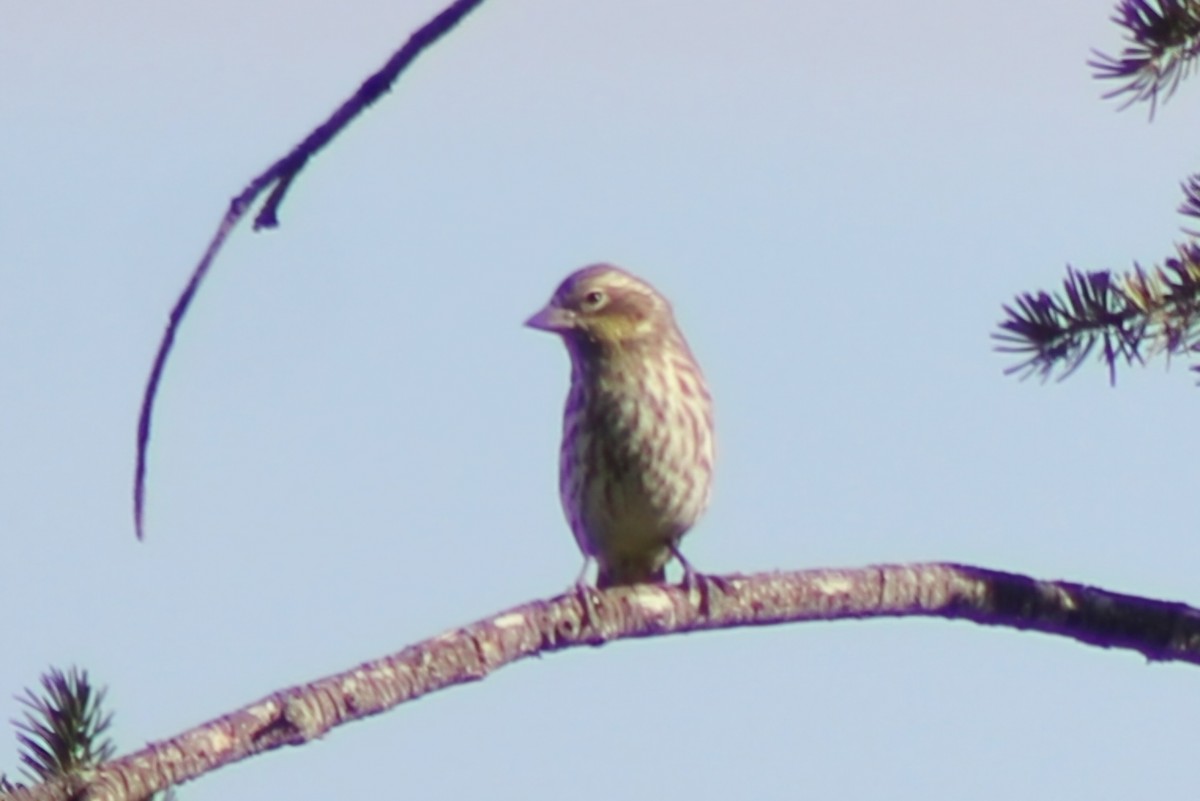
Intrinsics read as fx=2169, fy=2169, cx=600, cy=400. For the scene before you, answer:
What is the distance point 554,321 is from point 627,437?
0.74 m

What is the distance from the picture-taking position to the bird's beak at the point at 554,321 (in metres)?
8.96


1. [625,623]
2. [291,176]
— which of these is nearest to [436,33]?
[291,176]

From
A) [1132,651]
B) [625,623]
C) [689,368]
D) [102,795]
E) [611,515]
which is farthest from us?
[689,368]

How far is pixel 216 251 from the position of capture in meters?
3.53

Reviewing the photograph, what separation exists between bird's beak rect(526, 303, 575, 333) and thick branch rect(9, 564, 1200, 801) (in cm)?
356

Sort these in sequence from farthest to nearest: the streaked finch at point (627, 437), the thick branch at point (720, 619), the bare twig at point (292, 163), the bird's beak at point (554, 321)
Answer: the bird's beak at point (554, 321), the streaked finch at point (627, 437), the thick branch at point (720, 619), the bare twig at point (292, 163)

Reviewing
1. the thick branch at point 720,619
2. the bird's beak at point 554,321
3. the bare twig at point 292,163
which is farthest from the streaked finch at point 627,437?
the bare twig at point 292,163

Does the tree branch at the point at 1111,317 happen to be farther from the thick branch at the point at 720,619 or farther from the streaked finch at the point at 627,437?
the streaked finch at the point at 627,437

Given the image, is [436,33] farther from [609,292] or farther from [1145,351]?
[609,292]

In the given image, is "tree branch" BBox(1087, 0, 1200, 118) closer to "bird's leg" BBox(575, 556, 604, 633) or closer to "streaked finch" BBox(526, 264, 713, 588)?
"bird's leg" BBox(575, 556, 604, 633)

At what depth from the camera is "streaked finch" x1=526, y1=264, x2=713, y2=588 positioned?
8.45m

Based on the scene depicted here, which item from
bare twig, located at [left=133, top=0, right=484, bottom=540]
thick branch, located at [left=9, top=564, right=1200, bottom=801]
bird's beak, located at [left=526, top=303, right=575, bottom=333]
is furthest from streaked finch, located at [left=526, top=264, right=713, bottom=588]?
bare twig, located at [left=133, top=0, right=484, bottom=540]

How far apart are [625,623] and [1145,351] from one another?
4.48 feet

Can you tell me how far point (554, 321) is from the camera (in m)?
9.01
